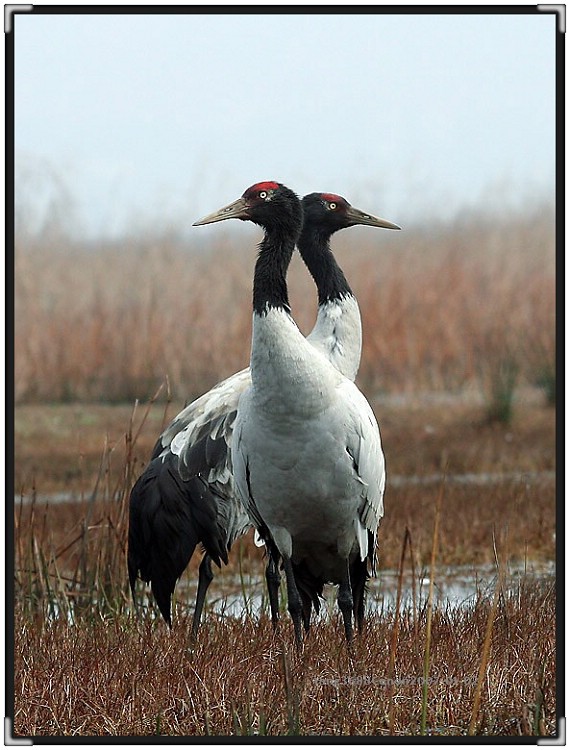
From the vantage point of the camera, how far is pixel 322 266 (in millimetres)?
5340

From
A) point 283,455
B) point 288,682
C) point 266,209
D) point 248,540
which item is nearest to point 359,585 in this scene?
point 283,455

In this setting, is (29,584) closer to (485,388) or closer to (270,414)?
(270,414)

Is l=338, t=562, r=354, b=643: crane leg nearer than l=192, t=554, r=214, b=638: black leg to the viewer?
Yes

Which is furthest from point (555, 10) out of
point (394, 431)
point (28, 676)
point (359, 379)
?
point (359, 379)

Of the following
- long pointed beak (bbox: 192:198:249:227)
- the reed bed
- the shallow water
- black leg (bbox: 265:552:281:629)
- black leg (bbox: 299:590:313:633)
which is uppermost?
long pointed beak (bbox: 192:198:249:227)

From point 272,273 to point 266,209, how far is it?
27 centimetres

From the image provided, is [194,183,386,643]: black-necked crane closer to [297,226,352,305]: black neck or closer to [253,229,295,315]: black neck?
[253,229,295,315]: black neck

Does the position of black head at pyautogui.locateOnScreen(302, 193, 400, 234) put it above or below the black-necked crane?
above

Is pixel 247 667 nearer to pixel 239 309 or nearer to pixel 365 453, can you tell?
pixel 365 453

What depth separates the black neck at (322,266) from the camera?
17.2ft

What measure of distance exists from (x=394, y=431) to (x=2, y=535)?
6.70 metres

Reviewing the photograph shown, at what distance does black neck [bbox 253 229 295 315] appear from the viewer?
4.24m

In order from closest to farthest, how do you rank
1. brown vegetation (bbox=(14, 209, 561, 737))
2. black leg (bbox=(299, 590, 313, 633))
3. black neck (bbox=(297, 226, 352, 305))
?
brown vegetation (bbox=(14, 209, 561, 737))
black leg (bbox=(299, 590, 313, 633))
black neck (bbox=(297, 226, 352, 305))

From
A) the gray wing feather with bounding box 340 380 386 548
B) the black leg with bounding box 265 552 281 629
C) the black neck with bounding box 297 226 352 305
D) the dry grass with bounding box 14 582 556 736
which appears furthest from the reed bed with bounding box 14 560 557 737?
the black neck with bounding box 297 226 352 305
